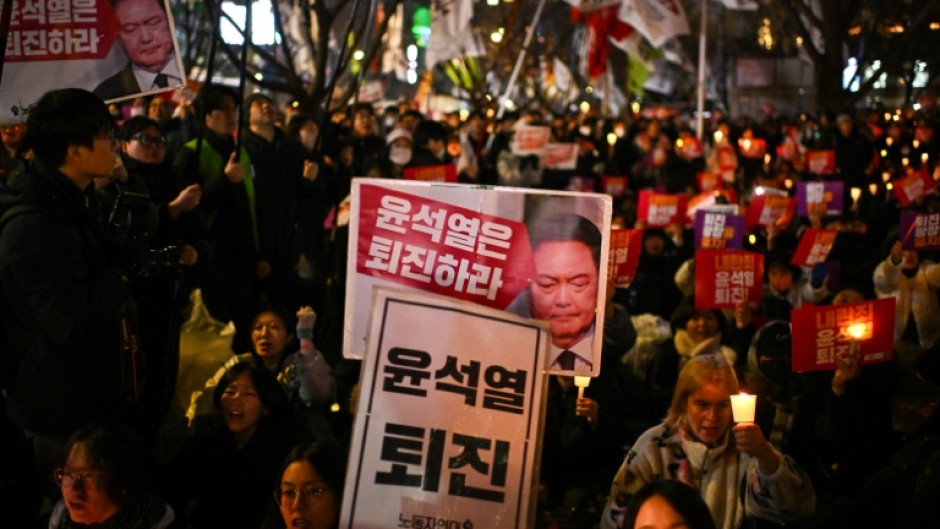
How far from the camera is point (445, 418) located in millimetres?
3732

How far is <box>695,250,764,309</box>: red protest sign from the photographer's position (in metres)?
8.02

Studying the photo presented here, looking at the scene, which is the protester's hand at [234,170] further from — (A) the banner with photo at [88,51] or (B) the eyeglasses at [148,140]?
(A) the banner with photo at [88,51]

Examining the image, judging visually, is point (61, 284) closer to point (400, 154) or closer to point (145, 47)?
point (145, 47)

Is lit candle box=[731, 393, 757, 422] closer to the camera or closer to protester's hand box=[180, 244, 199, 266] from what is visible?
the camera

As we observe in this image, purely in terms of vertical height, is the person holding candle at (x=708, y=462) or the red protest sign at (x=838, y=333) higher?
the red protest sign at (x=838, y=333)

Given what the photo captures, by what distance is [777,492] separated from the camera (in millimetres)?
4309

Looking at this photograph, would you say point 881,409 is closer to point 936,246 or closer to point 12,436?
point 936,246

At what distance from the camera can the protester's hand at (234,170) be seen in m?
7.44

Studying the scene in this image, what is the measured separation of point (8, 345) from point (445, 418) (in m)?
1.70

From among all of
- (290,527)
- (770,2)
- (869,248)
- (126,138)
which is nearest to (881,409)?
(290,527)

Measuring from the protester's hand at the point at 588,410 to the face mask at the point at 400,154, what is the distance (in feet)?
22.5

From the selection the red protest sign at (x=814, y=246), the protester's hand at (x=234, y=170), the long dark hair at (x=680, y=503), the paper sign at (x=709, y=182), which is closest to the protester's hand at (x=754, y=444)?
the long dark hair at (x=680, y=503)

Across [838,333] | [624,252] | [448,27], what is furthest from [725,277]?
[448,27]

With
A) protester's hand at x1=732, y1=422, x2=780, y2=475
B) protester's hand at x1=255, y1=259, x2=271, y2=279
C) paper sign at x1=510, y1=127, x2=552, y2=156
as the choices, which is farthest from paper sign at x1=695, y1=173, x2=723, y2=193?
protester's hand at x1=732, y1=422, x2=780, y2=475
